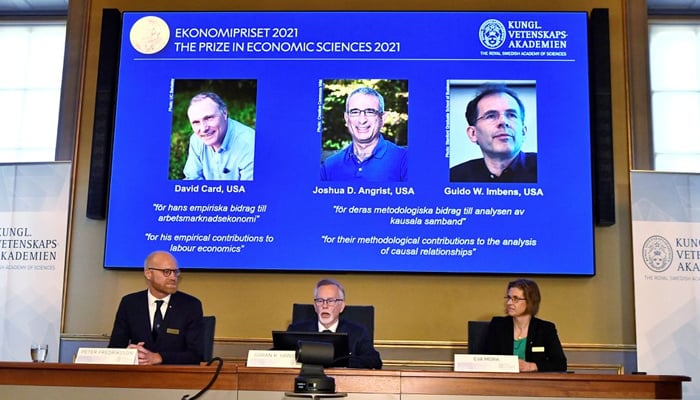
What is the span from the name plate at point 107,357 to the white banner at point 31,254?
1996 mm

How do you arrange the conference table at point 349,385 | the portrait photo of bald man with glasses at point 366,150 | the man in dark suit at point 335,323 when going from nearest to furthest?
the conference table at point 349,385
the man in dark suit at point 335,323
the portrait photo of bald man with glasses at point 366,150

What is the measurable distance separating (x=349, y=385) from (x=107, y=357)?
3.51 ft

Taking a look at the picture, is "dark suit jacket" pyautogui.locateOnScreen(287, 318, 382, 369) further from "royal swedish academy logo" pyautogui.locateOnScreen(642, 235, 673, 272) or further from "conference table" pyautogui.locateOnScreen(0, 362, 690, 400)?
"royal swedish academy logo" pyautogui.locateOnScreen(642, 235, 673, 272)

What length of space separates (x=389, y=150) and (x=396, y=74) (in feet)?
1.75

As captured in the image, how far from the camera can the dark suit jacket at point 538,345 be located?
Result: 443cm

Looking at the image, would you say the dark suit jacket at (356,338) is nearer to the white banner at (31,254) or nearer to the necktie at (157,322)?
the necktie at (157,322)

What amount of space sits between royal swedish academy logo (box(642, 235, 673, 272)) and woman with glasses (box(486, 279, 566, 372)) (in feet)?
3.66

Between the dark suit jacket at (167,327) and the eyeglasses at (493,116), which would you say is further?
the eyeglasses at (493,116)

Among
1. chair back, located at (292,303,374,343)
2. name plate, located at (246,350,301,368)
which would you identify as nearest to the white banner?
chair back, located at (292,303,374,343)

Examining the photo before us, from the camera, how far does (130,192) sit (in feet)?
18.2

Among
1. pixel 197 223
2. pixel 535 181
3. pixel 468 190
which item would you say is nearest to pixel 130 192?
pixel 197 223

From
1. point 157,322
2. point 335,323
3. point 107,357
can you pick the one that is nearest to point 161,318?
point 157,322

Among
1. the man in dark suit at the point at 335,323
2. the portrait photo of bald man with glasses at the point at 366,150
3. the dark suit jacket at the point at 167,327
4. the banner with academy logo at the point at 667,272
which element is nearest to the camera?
the dark suit jacket at the point at 167,327

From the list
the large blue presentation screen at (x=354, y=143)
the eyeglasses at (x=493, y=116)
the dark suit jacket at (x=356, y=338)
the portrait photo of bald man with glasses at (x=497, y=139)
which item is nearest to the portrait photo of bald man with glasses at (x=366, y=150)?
the large blue presentation screen at (x=354, y=143)
